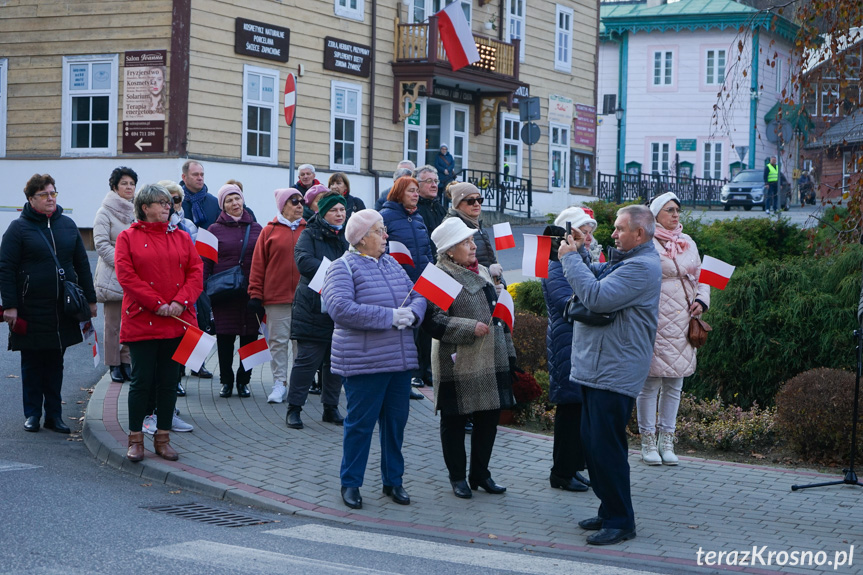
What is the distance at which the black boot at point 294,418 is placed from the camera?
8.98m

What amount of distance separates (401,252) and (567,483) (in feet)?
8.27

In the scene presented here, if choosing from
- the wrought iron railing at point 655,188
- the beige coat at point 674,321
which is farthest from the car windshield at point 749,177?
the beige coat at point 674,321

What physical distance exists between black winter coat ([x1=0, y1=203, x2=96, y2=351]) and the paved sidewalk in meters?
0.79

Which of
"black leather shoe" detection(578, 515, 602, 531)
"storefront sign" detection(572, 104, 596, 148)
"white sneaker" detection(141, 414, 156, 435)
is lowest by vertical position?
"black leather shoe" detection(578, 515, 602, 531)

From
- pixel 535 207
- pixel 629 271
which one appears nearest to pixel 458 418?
pixel 629 271

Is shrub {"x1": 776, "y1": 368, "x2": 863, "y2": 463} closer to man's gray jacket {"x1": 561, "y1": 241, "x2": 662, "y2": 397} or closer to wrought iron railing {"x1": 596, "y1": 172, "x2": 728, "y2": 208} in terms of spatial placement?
man's gray jacket {"x1": 561, "y1": 241, "x2": 662, "y2": 397}

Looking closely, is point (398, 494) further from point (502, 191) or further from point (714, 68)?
point (714, 68)

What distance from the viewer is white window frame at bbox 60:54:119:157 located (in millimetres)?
21625

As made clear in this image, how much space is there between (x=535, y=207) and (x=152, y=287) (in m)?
24.0

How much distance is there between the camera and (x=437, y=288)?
22.4 feet

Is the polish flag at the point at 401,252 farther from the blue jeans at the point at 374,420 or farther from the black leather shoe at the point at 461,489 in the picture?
the black leather shoe at the point at 461,489

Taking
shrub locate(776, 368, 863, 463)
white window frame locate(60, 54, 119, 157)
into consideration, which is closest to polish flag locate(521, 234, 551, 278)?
shrub locate(776, 368, 863, 463)

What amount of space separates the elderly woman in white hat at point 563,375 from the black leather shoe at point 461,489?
2.12 feet

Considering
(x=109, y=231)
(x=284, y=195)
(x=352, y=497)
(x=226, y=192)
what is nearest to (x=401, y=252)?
(x=284, y=195)
